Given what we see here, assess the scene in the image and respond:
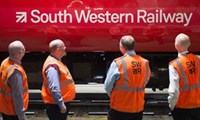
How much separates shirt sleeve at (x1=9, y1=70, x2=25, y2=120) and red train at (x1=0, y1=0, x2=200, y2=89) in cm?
345

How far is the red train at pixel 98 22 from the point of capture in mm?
7816

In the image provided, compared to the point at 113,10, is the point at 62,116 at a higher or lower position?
lower

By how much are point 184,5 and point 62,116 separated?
3.80 metres

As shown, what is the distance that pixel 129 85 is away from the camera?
4621mm

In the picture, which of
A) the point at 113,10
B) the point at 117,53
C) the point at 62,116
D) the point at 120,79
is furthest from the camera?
the point at 117,53

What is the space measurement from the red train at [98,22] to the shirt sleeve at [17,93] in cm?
345

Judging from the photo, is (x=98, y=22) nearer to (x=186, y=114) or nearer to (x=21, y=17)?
(x=21, y=17)

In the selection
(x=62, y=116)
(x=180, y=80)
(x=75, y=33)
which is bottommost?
(x=62, y=116)

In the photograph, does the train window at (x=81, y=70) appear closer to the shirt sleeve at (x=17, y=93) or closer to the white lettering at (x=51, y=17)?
the white lettering at (x=51, y=17)

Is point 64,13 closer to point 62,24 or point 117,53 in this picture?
point 62,24

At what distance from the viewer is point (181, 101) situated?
15.6ft

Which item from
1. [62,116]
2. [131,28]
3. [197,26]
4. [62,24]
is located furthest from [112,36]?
[62,116]

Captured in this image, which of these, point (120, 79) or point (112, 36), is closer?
point (120, 79)

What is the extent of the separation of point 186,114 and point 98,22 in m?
3.44
